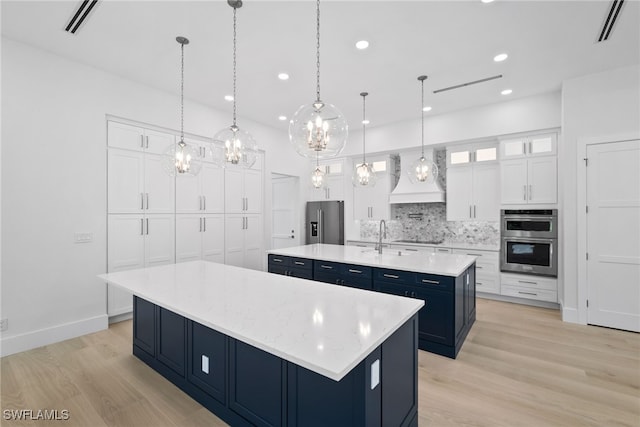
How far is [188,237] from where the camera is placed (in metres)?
4.68

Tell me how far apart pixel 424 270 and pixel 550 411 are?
4.41 ft

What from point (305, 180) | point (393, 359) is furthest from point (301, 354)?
point (305, 180)

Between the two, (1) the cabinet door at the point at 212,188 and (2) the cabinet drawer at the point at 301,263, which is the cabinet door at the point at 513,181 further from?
(1) the cabinet door at the point at 212,188

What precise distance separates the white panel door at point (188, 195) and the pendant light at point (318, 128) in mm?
3127

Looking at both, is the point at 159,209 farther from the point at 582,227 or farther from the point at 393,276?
the point at 582,227

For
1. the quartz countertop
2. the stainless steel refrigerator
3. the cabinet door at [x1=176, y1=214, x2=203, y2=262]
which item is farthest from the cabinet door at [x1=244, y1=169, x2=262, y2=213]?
the quartz countertop

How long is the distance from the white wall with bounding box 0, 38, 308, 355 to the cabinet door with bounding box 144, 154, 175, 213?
53 cm

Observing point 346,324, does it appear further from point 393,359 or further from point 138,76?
point 138,76

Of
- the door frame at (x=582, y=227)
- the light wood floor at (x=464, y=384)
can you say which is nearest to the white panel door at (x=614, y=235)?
the door frame at (x=582, y=227)

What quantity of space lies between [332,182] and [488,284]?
3.67 meters

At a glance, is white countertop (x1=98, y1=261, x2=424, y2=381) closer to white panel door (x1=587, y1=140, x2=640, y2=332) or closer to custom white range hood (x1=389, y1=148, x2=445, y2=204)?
white panel door (x1=587, y1=140, x2=640, y2=332)

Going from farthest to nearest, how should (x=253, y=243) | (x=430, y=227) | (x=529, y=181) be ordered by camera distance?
(x=430, y=227) → (x=253, y=243) → (x=529, y=181)

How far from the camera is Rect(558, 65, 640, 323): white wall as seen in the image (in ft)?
12.0

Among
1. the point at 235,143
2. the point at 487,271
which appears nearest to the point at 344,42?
the point at 235,143
